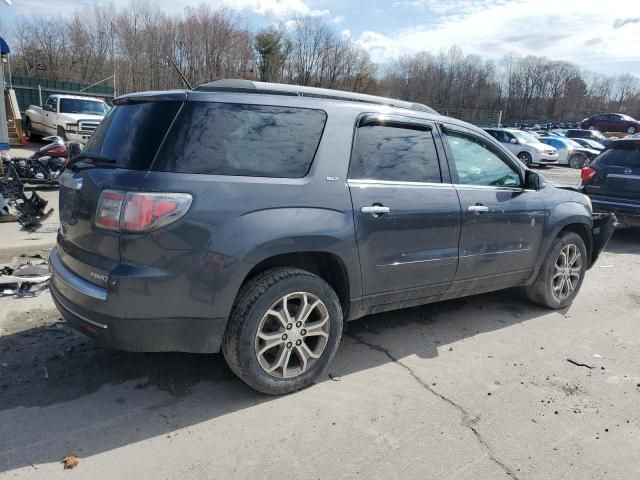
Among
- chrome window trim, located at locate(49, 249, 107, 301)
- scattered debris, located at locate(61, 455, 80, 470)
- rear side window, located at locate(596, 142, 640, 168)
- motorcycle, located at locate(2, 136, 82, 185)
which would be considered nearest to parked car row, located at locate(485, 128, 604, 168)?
rear side window, located at locate(596, 142, 640, 168)

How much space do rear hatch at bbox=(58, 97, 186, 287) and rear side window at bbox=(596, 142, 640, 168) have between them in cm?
794

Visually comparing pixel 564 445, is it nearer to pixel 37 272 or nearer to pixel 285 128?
pixel 285 128

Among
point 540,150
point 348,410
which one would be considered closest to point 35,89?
point 540,150

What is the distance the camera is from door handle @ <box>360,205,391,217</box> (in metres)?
3.41

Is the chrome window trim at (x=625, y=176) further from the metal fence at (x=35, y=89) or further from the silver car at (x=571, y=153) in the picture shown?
the metal fence at (x=35, y=89)

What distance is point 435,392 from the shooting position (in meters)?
3.42

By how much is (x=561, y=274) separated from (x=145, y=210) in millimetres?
4138

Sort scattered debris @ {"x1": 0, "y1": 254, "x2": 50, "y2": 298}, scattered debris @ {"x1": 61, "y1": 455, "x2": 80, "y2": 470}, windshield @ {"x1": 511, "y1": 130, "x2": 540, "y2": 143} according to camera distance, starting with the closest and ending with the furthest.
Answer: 1. scattered debris @ {"x1": 61, "y1": 455, "x2": 80, "y2": 470}
2. scattered debris @ {"x1": 0, "y1": 254, "x2": 50, "y2": 298}
3. windshield @ {"x1": 511, "y1": 130, "x2": 540, "y2": 143}

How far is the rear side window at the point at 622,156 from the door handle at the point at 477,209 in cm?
557

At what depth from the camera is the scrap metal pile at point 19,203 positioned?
25.1ft

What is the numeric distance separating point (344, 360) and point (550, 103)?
335ft

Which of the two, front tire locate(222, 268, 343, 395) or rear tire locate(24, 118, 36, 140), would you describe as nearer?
front tire locate(222, 268, 343, 395)

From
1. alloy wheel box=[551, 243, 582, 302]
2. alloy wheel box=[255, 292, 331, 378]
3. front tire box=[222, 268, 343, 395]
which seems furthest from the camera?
alloy wheel box=[551, 243, 582, 302]

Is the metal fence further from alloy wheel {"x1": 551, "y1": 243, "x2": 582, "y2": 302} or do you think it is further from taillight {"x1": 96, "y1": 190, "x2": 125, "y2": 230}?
alloy wheel {"x1": 551, "y1": 243, "x2": 582, "y2": 302}
